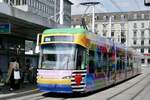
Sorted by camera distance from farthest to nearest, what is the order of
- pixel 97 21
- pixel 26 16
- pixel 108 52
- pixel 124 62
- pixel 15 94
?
pixel 97 21 < pixel 124 62 < pixel 108 52 < pixel 26 16 < pixel 15 94

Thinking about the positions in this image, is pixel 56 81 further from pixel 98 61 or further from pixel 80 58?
pixel 98 61

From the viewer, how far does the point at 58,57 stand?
1775 centimetres

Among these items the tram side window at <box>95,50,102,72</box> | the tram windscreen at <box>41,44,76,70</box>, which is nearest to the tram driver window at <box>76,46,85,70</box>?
the tram windscreen at <box>41,44,76,70</box>

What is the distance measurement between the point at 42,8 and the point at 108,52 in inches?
1415

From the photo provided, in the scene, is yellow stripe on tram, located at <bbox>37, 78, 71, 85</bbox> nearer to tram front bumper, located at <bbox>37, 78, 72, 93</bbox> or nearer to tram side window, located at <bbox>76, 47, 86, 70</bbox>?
tram front bumper, located at <bbox>37, 78, 72, 93</bbox>

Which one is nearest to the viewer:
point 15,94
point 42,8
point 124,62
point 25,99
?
point 25,99

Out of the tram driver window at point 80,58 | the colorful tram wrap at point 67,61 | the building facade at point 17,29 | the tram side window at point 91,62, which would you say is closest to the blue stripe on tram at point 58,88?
the colorful tram wrap at point 67,61

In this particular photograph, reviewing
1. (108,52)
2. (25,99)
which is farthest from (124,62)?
(25,99)

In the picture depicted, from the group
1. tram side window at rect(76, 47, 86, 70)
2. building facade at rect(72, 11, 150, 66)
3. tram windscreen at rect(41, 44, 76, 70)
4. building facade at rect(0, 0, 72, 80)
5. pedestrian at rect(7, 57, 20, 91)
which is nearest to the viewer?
tram windscreen at rect(41, 44, 76, 70)

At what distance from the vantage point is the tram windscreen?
17578 mm

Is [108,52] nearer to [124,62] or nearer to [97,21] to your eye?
[124,62]

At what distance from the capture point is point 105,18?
144 m

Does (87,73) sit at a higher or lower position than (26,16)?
lower

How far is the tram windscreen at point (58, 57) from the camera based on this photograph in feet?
57.7
